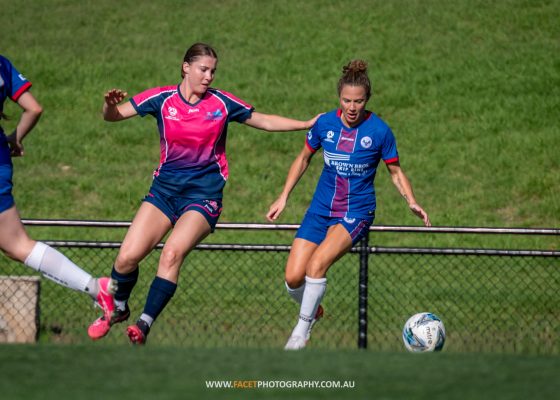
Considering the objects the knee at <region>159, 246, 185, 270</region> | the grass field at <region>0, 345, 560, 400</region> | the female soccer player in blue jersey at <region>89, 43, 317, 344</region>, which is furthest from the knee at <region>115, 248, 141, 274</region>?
the grass field at <region>0, 345, 560, 400</region>

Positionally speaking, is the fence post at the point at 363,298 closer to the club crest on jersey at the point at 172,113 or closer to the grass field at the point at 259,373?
the club crest on jersey at the point at 172,113

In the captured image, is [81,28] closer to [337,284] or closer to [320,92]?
[320,92]

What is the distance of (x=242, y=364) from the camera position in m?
5.68

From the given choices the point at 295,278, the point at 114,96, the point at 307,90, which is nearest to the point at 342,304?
the point at 295,278

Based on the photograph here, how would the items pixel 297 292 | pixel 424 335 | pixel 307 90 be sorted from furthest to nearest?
pixel 307 90 < pixel 424 335 < pixel 297 292

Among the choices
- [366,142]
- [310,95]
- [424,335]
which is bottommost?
[424,335]

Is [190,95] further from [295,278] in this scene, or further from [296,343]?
[296,343]

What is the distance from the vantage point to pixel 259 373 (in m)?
5.48

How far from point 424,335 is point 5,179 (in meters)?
3.88

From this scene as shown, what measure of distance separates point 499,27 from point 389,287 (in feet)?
31.5

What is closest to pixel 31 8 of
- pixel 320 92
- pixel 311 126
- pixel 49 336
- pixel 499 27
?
pixel 320 92

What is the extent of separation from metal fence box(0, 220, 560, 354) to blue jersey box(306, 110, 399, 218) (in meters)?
0.79

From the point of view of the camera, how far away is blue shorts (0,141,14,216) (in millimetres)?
6551

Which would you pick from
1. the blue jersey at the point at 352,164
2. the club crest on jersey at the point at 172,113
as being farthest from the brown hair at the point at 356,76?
the club crest on jersey at the point at 172,113
